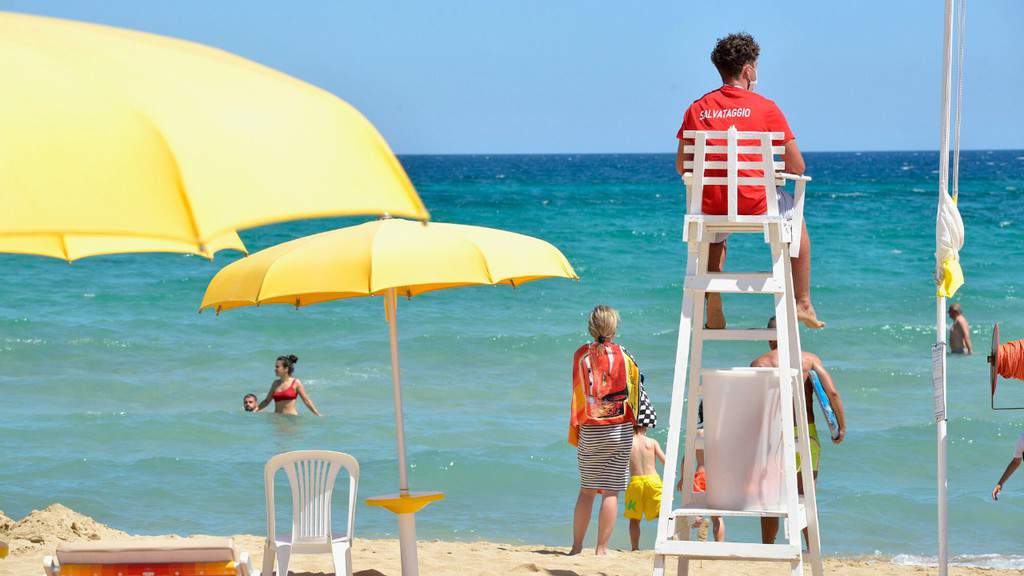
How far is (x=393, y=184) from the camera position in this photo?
9.58 feet

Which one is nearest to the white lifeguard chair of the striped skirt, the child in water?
the striped skirt

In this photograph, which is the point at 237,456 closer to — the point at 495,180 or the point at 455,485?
the point at 455,485

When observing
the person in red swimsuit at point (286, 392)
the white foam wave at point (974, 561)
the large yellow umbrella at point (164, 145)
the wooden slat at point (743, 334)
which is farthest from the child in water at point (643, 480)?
the person in red swimsuit at point (286, 392)

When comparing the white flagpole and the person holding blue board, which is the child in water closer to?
the person holding blue board

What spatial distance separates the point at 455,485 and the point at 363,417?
298cm

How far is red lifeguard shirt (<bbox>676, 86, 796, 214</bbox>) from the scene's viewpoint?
4883mm

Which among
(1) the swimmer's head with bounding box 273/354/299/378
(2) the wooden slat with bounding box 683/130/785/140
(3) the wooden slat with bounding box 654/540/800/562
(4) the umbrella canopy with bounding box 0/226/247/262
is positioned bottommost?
(1) the swimmer's head with bounding box 273/354/299/378

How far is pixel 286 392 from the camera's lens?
41.8ft

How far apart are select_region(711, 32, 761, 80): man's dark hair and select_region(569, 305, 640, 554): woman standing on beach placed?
202 centimetres

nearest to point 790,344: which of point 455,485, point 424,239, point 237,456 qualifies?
point 424,239

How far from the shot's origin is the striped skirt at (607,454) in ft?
22.7

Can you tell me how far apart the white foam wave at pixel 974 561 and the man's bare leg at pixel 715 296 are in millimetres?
3221

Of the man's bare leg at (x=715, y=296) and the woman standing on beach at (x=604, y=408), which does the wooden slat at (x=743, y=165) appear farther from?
the woman standing on beach at (x=604, y=408)

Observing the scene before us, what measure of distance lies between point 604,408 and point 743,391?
1969 millimetres
